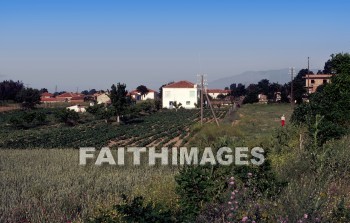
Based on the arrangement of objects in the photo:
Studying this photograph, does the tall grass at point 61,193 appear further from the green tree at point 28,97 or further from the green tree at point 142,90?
the green tree at point 142,90

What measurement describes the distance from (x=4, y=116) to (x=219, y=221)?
6631 centimetres

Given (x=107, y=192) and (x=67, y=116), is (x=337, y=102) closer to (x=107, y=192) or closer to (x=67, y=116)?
(x=107, y=192)

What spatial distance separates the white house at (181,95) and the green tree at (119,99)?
37.8 metres

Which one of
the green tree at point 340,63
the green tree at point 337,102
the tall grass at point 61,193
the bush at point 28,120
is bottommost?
the bush at point 28,120

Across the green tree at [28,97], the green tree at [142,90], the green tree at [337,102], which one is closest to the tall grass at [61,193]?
the green tree at [337,102]

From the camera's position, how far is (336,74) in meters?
22.6

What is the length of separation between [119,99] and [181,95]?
40.7m

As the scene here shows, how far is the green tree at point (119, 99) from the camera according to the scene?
53625mm

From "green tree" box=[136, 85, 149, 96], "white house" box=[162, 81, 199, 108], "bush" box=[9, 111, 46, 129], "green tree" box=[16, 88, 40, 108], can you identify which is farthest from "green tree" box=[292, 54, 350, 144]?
"green tree" box=[136, 85, 149, 96]

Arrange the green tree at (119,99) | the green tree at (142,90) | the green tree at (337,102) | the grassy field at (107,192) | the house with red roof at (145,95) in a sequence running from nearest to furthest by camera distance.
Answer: the grassy field at (107,192)
the green tree at (337,102)
the green tree at (119,99)
the green tree at (142,90)
the house with red roof at (145,95)

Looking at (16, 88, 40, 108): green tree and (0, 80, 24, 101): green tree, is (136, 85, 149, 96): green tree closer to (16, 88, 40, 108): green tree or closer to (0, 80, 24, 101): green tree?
(0, 80, 24, 101): green tree

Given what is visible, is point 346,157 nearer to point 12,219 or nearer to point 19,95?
point 12,219

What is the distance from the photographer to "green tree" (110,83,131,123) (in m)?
53.6

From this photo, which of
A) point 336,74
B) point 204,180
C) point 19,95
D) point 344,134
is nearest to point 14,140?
point 336,74
